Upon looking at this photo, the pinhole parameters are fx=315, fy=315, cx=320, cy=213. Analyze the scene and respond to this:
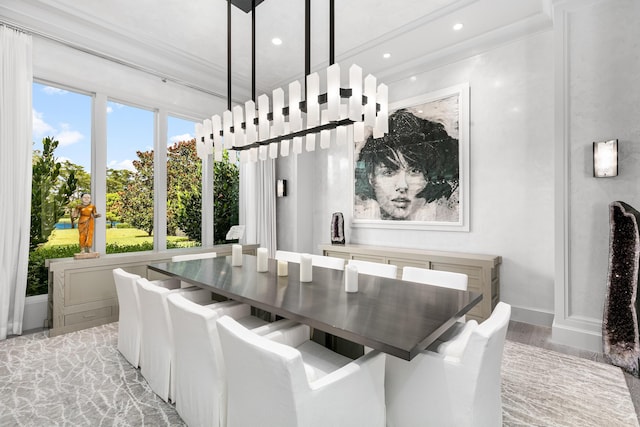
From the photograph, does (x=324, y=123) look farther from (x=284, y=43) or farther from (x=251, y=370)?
(x=284, y=43)

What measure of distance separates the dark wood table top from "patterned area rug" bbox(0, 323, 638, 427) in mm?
789

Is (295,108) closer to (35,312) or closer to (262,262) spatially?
(262,262)

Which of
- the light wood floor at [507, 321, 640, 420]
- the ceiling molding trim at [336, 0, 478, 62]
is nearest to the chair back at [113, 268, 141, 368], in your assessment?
the light wood floor at [507, 321, 640, 420]

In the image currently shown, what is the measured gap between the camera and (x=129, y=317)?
97.9 inches

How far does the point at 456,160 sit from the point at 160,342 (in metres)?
3.57

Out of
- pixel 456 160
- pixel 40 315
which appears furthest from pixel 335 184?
pixel 40 315

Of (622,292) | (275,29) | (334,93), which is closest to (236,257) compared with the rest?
(334,93)

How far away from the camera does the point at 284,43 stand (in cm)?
377

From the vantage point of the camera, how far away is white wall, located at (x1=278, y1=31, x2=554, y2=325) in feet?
10.8

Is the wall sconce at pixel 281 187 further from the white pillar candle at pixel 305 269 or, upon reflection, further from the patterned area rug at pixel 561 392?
the patterned area rug at pixel 561 392

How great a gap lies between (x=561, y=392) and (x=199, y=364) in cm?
236

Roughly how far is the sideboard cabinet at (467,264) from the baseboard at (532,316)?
0.23m

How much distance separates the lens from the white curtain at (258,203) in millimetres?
5141

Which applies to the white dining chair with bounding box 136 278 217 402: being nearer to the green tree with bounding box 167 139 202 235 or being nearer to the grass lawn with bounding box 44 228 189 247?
the grass lawn with bounding box 44 228 189 247
